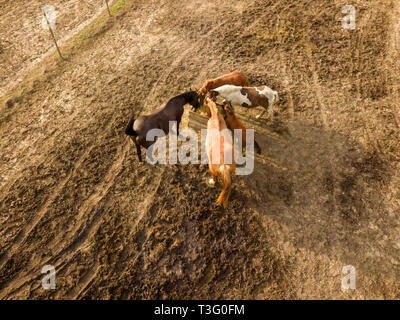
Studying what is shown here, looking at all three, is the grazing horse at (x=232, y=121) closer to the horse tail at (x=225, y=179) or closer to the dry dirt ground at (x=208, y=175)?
the dry dirt ground at (x=208, y=175)

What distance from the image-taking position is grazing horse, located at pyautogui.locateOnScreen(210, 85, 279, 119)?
7.21m

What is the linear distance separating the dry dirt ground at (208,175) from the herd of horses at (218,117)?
0.80 m

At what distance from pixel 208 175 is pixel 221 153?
1.25 meters

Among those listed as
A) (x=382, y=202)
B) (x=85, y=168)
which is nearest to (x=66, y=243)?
(x=85, y=168)

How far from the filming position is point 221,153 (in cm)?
600

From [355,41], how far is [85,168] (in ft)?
33.5

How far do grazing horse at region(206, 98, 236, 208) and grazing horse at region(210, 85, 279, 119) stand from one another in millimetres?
846

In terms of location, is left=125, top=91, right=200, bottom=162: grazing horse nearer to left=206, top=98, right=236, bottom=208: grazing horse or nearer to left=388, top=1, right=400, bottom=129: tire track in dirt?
left=206, top=98, right=236, bottom=208: grazing horse

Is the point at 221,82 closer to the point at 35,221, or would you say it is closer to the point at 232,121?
the point at 232,121
